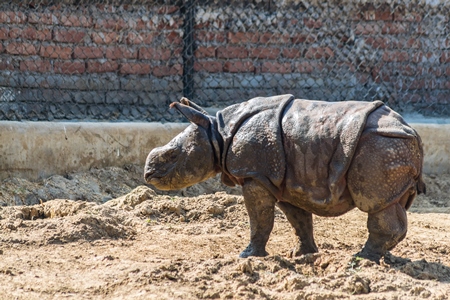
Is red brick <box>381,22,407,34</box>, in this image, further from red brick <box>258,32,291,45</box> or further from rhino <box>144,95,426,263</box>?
rhino <box>144,95,426,263</box>

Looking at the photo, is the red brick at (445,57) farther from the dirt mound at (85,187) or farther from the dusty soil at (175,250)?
the dirt mound at (85,187)

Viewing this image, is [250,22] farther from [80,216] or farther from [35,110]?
[80,216]

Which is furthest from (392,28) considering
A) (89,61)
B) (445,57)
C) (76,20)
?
(76,20)

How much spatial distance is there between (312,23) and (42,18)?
127 inches

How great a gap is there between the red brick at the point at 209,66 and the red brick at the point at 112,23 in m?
0.94

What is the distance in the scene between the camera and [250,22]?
9.63 metres

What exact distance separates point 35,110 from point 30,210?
2052mm

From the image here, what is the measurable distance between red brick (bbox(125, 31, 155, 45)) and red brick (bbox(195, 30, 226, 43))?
21.5 inches

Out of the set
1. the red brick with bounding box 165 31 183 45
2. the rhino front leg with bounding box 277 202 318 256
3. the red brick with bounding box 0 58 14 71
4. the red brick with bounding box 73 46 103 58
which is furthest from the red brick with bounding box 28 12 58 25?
the rhino front leg with bounding box 277 202 318 256

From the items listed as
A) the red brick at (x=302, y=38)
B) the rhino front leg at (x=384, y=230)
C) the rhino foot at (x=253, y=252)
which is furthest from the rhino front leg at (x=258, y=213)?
the red brick at (x=302, y=38)

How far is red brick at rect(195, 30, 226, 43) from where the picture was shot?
9.48 metres

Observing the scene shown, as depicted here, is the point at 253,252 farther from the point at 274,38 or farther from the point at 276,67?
the point at 274,38

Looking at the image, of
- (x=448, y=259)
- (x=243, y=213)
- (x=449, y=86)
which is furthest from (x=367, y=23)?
(x=448, y=259)

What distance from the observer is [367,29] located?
33.0ft
